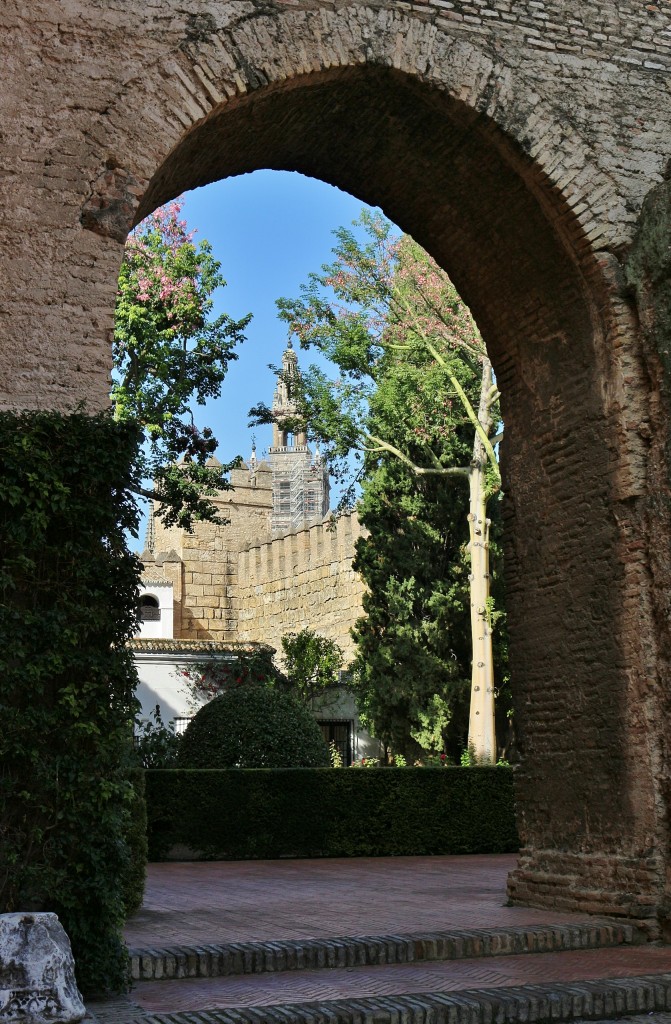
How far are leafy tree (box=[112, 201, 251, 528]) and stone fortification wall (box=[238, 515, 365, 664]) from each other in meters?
6.87

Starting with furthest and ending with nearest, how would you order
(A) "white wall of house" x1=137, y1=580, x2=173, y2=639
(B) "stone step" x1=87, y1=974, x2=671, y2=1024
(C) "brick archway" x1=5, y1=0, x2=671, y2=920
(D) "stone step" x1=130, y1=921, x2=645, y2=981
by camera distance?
(A) "white wall of house" x1=137, y1=580, x2=173, y2=639, (C) "brick archway" x1=5, y1=0, x2=671, y2=920, (D) "stone step" x1=130, y1=921, x2=645, y2=981, (B) "stone step" x1=87, y1=974, x2=671, y2=1024

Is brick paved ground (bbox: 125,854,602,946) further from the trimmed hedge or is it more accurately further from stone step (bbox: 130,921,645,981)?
the trimmed hedge

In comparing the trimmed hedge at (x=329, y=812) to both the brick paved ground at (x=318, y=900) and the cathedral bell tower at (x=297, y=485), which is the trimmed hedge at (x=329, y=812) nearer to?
the brick paved ground at (x=318, y=900)

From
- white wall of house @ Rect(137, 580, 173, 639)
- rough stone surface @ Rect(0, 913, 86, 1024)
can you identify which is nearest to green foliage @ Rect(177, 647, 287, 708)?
white wall of house @ Rect(137, 580, 173, 639)

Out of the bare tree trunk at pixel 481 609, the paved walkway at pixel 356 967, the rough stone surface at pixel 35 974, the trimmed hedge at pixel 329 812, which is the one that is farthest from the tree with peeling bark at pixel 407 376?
the rough stone surface at pixel 35 974

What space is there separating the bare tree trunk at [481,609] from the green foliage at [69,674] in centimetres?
1159

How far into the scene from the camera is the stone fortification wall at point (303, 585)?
21.7 meters

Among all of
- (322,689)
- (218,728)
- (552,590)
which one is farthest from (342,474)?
(552,590)

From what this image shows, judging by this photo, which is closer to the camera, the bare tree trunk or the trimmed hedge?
the trimmed hedge

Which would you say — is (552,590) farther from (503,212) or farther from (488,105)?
(488,105)

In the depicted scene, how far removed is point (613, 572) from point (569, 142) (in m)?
2.42

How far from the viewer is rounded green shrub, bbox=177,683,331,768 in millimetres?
11602

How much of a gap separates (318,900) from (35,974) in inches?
156

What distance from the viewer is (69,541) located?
14.6 feet
